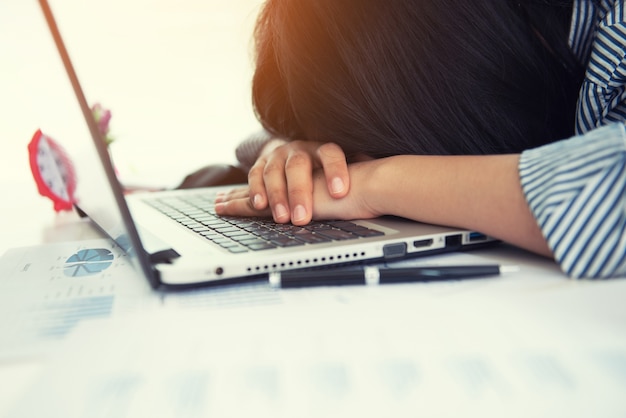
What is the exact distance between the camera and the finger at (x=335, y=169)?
0.55 meters

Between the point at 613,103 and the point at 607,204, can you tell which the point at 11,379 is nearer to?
the point at 607,204

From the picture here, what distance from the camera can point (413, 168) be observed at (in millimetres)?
519

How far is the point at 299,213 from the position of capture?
1.78 ft

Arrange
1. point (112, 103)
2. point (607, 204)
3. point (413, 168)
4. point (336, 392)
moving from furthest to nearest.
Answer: point (112, 103)
point (413, 168)
point (607, 204)
point (336, 392)

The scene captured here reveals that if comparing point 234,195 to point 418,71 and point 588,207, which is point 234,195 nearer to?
point 418,71

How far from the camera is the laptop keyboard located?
0.47m

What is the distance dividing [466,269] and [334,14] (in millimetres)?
324

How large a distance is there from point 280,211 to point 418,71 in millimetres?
220

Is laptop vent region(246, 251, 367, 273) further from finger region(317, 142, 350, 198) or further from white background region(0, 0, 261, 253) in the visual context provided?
white background region(0, 0, 261, 253)

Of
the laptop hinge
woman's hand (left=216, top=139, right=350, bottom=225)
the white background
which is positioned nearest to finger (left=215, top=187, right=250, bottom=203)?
woman's hand (left=216, top=139, right=350, bottom=225)

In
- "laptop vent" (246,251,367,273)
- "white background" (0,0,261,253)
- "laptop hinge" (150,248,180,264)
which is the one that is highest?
"laptop hinge" (150,248,180,264)

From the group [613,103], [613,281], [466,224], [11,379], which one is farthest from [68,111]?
[613,103]

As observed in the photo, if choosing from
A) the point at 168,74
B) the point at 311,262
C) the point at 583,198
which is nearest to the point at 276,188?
the point at 311,262

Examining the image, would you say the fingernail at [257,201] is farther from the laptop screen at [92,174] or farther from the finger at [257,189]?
the laptop screen at [92,174]
